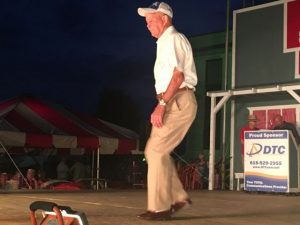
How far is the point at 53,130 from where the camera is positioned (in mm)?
14039

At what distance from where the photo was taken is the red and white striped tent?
13359mm

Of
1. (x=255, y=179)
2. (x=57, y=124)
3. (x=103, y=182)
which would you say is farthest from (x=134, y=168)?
(x=255, y=179)

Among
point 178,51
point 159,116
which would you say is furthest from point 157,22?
point 159,116

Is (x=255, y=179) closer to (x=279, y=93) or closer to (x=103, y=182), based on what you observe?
(x=279, y=93)

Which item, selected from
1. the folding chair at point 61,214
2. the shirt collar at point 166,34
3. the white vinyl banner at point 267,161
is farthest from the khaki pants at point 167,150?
the white vinyl banner at point 267,161

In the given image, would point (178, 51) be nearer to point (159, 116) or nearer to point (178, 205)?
point (159, 116)

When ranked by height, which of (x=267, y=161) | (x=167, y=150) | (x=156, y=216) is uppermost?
(x=167, y=150)

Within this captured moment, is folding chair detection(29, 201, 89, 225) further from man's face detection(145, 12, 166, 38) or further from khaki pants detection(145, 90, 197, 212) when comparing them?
man's face detection(145, 12, 166, 38)

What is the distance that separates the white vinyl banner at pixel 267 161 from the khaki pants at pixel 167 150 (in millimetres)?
5925

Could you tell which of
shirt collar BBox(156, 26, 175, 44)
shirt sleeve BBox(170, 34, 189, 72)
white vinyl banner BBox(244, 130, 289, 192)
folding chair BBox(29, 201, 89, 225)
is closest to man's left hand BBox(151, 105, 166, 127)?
shirt sleeve BBox(170, 34, 189, 72)

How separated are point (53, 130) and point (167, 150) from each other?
9.97 meters

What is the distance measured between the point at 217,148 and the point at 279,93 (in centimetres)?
575

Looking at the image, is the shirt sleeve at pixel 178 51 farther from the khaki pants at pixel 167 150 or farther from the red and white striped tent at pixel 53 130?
the red and white striped tent at pixel 53 130

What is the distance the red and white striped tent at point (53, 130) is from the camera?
13.4 meters
